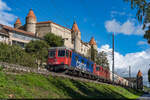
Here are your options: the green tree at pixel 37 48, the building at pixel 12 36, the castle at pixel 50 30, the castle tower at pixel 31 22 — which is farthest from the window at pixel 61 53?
the castle tower at pixel 31 22

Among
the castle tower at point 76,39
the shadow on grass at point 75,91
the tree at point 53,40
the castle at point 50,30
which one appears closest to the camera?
the shadow on grass at point 75,91

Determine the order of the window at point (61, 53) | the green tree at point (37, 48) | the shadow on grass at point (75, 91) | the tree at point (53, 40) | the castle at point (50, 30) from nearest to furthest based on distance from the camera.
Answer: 1. the shadow on grass at point (75, 91)
2. the window at point (61, 53)
3. the green tree at point (37, 48)
4. the tree at point (53, 40)
5. the castle at point (50, 30)

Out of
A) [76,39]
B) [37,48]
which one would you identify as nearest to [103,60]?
[76,39]

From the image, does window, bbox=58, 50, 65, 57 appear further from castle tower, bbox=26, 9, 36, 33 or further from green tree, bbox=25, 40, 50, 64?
castle tower, bbox=26, 9, 36, 33

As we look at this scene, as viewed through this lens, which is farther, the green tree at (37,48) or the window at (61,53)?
the green tree at (37,48)

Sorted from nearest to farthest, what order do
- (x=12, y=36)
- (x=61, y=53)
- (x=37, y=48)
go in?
(x=61, y=53)
(x=37, y=48)
(x=12, y=36)

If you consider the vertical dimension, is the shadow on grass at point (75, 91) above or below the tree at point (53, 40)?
below

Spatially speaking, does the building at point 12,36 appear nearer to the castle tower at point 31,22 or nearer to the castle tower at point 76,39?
the castle tower at point 31,22

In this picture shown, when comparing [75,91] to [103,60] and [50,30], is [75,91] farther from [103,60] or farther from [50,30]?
[103,60]

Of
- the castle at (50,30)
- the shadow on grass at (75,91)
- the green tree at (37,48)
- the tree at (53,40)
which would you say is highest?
the castle at (50,30)

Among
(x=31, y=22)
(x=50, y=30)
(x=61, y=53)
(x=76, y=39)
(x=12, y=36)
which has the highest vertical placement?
(x=31, y=22)

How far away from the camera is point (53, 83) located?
1831cm

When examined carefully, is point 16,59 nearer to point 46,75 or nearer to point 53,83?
point 46,75

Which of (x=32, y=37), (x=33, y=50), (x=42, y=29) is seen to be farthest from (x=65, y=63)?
(x=42, y=29)
